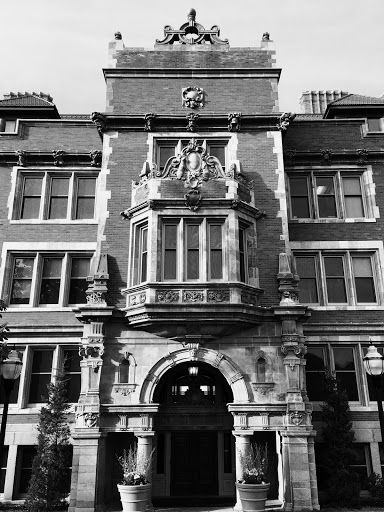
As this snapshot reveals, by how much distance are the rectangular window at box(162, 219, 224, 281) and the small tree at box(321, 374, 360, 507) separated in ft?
19.2

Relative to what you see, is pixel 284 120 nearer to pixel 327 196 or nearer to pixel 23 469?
pixel 327 196

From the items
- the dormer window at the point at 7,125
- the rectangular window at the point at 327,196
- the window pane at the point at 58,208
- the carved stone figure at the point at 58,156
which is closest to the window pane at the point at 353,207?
the rectangular window at the point at 327,196

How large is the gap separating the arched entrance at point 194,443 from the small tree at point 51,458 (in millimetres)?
3210

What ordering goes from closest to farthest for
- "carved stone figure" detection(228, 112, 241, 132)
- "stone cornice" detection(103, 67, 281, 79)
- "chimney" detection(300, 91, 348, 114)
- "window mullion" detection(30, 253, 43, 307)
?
"carved stone figure" detection(228, 112, 241, 132)
"window mullion" detection(30, 253, 43, 307)
"stone cornice" detection(103, 67, 281, 79)
"chimney" detection(300, 91, 348, 114)

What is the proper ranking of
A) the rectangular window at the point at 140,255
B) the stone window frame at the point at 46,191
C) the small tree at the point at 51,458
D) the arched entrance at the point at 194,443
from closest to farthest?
the small tree at the point at 51,458 < the rectangular window at the point at 140,255 < the arched entrance at the point at 194,443 < the stone window frame at the point at 46,191

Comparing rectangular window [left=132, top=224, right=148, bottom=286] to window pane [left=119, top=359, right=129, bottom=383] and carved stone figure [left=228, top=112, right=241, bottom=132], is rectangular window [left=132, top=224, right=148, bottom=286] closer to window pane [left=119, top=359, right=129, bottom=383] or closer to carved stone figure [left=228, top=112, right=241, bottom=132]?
window pane [left=119, top=359, right=129, bottom=383]

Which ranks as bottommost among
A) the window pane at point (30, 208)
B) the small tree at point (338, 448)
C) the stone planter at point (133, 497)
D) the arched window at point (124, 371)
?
the stone planter at point (133, 497)

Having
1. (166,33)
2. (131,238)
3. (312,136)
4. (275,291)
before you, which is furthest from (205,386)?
(166,33)

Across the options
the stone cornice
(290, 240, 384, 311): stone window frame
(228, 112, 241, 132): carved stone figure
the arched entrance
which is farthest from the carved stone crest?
the arched entrance

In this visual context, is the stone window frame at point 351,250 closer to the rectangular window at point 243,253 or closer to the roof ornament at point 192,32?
the rectangular window at point 243,253

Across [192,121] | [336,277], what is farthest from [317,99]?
[336,277]

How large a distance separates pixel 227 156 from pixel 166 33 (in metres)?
6.68

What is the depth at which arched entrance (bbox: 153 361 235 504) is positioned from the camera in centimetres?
1702

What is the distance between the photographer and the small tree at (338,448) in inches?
609
